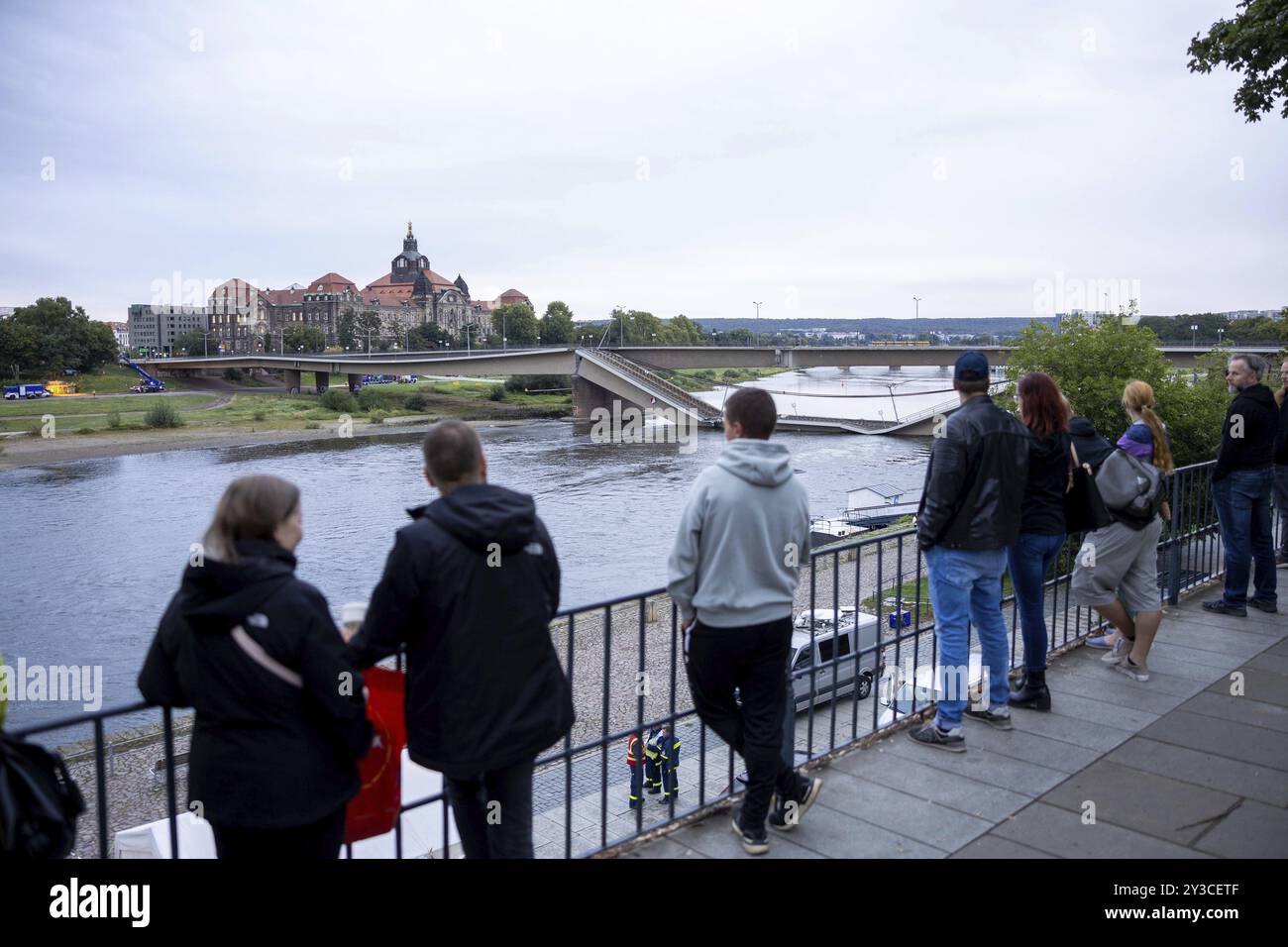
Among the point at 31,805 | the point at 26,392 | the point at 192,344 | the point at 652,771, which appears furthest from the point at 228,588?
the point at 192,344

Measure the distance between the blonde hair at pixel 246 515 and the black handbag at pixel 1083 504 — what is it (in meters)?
4.37

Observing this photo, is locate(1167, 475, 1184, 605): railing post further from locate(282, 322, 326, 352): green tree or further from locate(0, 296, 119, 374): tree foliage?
locate(282, 322, 326, 352): green tree

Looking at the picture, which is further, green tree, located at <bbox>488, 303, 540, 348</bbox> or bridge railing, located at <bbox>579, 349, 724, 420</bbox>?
green tree, located at <bbox>488, 303, 540, 348</bbox>

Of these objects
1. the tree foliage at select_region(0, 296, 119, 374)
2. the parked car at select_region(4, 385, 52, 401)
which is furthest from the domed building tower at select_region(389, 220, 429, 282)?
the parked car at select_region(4, 385, 52, 401)

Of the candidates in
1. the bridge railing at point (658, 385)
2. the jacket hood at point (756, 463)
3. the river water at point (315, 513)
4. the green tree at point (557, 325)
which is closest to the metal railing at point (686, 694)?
the jacket hood at point (756, 463)

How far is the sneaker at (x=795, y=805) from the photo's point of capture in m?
4.31

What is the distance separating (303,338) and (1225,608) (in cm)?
12279

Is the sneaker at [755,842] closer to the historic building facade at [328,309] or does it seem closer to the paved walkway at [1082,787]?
the paved walkway at [1082,787]

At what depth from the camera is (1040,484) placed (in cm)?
534

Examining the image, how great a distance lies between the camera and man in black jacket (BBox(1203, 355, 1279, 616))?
24.6ft

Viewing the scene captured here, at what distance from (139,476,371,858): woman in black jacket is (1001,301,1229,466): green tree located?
2497 cm

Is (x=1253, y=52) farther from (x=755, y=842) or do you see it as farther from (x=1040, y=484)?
(x=755, y=842)
